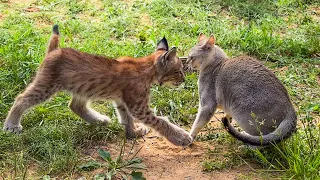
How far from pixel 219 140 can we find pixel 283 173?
3.84ft

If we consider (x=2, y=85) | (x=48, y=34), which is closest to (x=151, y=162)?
(x=2, y=85)

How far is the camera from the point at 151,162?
6.33m

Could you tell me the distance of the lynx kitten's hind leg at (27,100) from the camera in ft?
21.4

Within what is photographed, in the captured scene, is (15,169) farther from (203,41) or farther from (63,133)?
(203,41)

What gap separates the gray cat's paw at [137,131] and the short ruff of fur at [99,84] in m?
0.01

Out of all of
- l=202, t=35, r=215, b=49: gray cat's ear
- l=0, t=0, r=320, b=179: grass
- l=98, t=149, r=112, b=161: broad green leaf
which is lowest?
l=0, t=0, r=320, b=179: grass

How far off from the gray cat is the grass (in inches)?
8.9

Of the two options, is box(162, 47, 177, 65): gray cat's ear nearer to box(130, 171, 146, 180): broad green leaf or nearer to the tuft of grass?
the tuft of grass

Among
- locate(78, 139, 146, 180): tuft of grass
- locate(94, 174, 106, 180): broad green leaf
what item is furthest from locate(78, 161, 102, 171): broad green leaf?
locate(94, 174, 106, 180): broad green leaf

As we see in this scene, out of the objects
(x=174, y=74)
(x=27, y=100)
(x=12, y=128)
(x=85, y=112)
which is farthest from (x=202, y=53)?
(x=12, y=128)

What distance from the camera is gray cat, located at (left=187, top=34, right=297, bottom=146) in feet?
19.7

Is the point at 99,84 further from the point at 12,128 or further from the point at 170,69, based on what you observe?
the point at 12,128

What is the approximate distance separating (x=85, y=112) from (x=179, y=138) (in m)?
1.34

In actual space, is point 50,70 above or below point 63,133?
above
